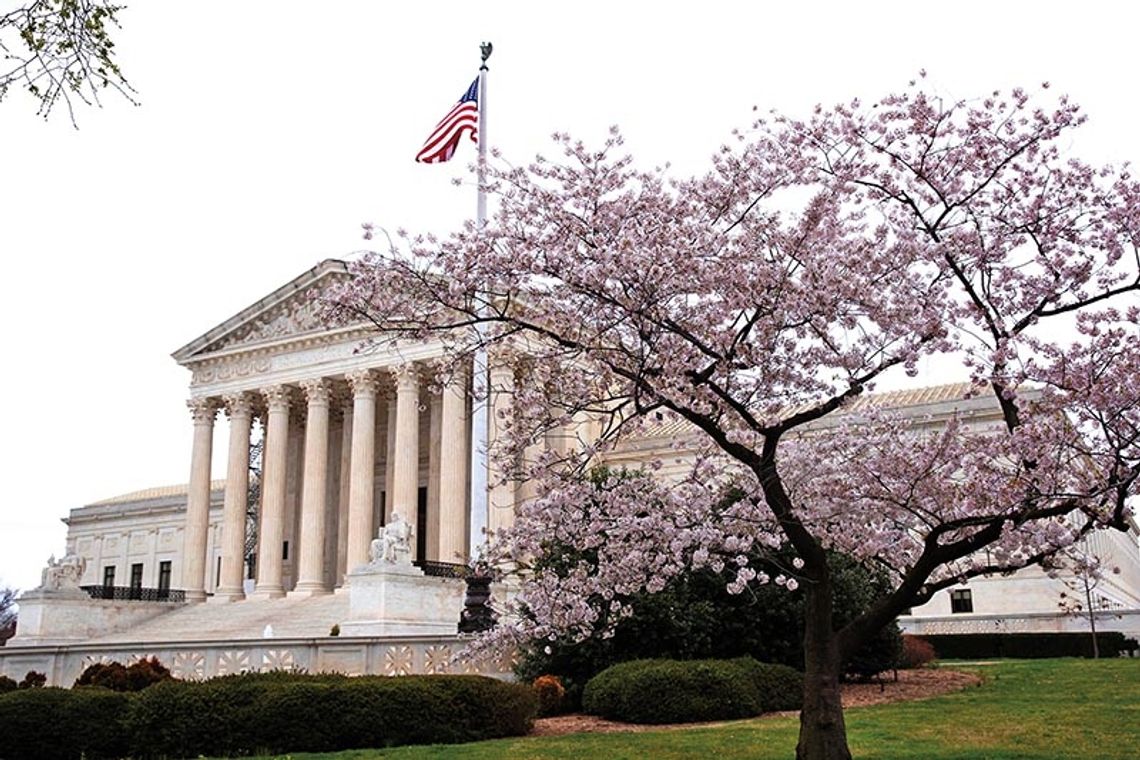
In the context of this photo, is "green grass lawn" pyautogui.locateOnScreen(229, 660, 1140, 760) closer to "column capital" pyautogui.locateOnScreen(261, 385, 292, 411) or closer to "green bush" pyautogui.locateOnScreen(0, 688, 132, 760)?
"green bush" pyautogui.locateOnScreen(0, 688, 132, 760)

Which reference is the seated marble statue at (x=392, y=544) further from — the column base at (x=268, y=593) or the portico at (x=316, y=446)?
the column base at (x=268, y=593)

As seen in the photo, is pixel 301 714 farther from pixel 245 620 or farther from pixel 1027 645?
pixel 245 620

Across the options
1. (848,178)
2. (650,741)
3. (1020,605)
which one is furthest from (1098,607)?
(848,178)

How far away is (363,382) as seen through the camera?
47.1 m

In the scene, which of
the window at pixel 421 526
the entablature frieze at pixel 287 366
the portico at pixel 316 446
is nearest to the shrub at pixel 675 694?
the portico at pixel 316 446

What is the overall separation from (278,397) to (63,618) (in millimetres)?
12664

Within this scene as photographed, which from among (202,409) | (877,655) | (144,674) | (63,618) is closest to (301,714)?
(144,674)

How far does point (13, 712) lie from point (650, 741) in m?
9.48

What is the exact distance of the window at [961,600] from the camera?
47812 millimetres

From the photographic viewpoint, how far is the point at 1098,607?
40.6 metres

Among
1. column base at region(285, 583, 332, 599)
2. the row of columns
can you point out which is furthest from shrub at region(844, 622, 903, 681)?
column base at region(285, 583, 332, 599)

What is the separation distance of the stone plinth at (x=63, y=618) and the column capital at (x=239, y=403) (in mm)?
10038

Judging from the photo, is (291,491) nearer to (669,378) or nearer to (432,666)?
(432,666)

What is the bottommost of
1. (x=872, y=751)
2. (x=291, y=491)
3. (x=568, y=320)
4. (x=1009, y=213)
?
(x=872, y=751)
